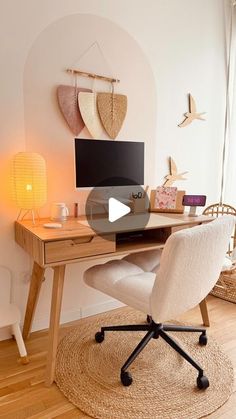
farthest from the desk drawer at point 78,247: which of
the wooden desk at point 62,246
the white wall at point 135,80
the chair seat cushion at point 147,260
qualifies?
the white wall at point 135,80

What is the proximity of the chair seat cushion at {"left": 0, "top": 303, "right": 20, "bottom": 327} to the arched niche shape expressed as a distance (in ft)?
2.22

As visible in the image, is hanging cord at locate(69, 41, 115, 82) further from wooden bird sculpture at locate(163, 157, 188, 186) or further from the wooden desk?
the wooden desk

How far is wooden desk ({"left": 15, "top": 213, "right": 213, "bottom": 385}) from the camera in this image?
4.85 feet

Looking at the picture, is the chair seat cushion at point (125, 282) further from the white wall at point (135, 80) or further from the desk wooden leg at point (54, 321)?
the white wall at point (135, 80)

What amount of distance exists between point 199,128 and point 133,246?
1416 millimetres

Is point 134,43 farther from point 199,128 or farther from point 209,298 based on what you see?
point 209,298

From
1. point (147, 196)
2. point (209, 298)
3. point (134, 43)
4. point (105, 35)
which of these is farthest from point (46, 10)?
point (209, 298)

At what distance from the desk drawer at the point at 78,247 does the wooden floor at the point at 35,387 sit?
2.12ft

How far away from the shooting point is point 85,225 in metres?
1.73

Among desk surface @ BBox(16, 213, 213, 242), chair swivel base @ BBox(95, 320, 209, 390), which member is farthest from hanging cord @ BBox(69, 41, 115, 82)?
chair swivel base @ BBox(95, 320, 209, 390)

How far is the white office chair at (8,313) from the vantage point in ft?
5.46

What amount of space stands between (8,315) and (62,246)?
0.58m

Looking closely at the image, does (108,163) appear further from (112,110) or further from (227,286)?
(227,286)

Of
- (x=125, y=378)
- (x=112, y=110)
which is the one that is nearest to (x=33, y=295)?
(x=125, y=378)
